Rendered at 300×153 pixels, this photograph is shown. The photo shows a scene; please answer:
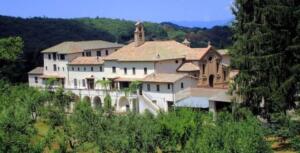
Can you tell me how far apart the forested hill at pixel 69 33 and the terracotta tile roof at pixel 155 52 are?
27.8m

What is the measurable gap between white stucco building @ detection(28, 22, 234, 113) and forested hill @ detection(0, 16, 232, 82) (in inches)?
717

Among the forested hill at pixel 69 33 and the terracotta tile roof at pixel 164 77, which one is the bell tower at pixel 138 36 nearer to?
the terracotta tile roof at pixel 164 77

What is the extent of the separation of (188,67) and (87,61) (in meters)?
15.0

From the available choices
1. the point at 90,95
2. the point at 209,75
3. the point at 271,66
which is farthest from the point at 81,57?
the point at 271,66

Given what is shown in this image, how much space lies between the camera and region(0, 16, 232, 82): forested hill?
105 m

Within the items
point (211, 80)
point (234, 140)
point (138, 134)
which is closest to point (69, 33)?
point (211, 80)

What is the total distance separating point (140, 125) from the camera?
1161 inches

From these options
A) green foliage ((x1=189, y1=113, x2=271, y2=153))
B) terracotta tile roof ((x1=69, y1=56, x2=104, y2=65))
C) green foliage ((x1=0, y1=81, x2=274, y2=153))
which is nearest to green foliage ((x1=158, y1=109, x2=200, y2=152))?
green foliage ((x1=0, y1=81, x2=274, y2=153))

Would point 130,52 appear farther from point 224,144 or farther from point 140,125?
point 224,144

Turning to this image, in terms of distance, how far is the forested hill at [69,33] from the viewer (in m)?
105

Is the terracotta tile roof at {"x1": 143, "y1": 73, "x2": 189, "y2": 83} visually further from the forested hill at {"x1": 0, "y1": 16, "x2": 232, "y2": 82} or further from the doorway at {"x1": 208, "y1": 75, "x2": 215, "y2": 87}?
Result: the forested hill at {"x1": 0, "y1": 16, "x2": 232, "y2": 82}

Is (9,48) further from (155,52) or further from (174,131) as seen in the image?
(174,131)

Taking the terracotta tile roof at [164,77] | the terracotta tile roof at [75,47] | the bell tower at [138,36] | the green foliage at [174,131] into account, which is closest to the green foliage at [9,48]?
the terracotta tile roof at [75,47]

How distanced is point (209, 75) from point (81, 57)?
62.6 ft
